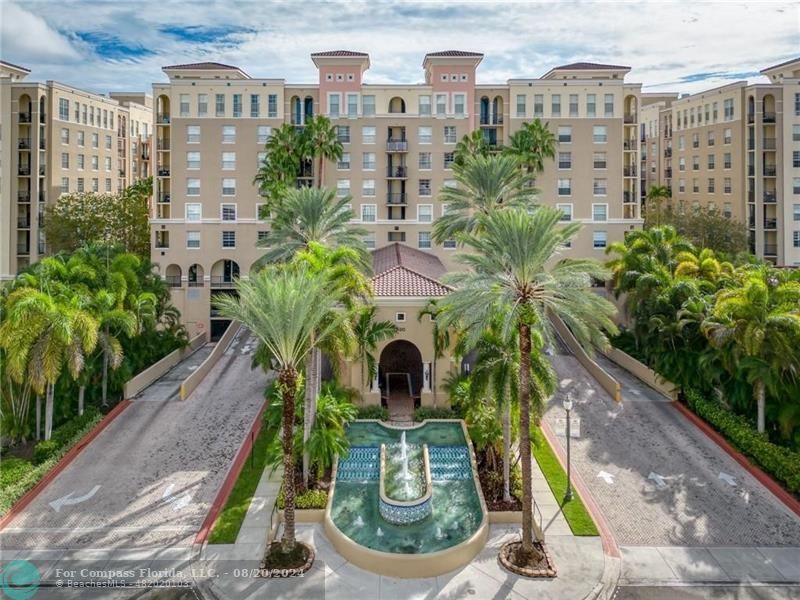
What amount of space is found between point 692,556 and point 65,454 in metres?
24.9

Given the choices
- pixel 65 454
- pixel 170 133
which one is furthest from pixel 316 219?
pixel 170 133

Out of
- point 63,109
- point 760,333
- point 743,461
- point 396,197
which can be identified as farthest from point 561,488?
point 63,109

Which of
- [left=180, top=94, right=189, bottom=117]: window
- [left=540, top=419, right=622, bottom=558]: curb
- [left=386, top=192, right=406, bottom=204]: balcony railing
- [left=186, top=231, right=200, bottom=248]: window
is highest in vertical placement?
[left=180, top=94, right=189, bottom=117]: window

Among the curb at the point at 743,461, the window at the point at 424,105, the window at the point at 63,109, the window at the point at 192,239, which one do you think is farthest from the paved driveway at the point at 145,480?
the window at the point at 63,109

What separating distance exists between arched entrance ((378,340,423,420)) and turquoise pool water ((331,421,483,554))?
3.78 metres

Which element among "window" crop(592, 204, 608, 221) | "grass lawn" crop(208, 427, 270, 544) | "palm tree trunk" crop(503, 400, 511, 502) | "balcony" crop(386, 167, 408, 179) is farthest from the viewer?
"window" crop(592, 204, 608, 221)

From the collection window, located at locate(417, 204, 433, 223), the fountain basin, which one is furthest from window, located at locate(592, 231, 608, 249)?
the fountain basin

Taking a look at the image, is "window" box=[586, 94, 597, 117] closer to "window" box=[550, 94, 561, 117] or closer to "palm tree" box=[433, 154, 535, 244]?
"window" box=[550, 94, 561, 117]

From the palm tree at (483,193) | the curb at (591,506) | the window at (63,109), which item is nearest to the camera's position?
the curb at (591,506)

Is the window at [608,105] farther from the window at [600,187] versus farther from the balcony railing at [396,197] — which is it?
the balcony railing at [396,197]

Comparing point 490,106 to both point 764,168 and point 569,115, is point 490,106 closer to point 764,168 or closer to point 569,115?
point 569,115

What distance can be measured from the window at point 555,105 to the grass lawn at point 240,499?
130 ft

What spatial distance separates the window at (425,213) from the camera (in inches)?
2002

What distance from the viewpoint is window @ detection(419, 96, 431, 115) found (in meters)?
50.7
